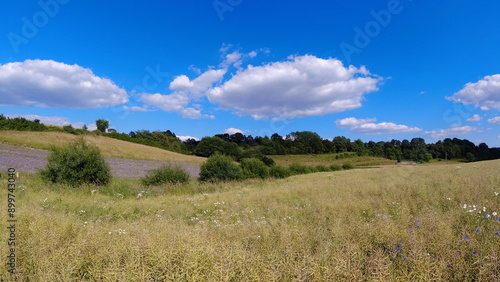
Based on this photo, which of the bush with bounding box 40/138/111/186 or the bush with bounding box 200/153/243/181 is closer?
the bush with bounding box 40/138/111/186

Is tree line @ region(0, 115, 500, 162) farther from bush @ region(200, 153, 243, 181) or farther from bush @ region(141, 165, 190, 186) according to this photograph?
bush @ region(141, 165, 190, 186)

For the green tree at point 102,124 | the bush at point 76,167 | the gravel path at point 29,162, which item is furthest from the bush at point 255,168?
the green tree at point 102,124

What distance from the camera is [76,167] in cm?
1673

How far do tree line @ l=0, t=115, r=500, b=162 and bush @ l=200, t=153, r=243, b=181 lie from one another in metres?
51.6

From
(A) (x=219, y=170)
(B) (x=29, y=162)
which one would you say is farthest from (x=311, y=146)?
(B) (x=29, y=162)

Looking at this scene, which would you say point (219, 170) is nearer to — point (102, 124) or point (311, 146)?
point (311, 146)

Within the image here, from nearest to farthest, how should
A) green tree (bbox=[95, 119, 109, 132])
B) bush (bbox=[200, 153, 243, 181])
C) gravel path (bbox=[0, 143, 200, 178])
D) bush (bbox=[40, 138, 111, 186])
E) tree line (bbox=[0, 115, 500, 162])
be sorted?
bush (bbox=[40, 138, 111, 186])
gravel path (bbox=[0, 143, 200, 178])
bush (bbox=[200, 153, 243, 181])
tree line (bbox=[0, 115, 500, 162])
green tree (bbox=[95, 119, 109, 132])

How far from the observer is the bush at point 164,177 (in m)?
21.5

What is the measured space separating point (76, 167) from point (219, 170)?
1328 cm

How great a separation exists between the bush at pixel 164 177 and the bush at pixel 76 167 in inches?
155

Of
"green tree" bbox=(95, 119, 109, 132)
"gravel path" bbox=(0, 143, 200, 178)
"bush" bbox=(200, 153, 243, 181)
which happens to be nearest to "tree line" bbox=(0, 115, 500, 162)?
Result: "green tree" bbox=(95, 119, 109, 132)

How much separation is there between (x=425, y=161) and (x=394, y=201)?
12487 centimetres

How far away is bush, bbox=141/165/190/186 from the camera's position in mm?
21545

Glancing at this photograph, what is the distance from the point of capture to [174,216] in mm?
9656
